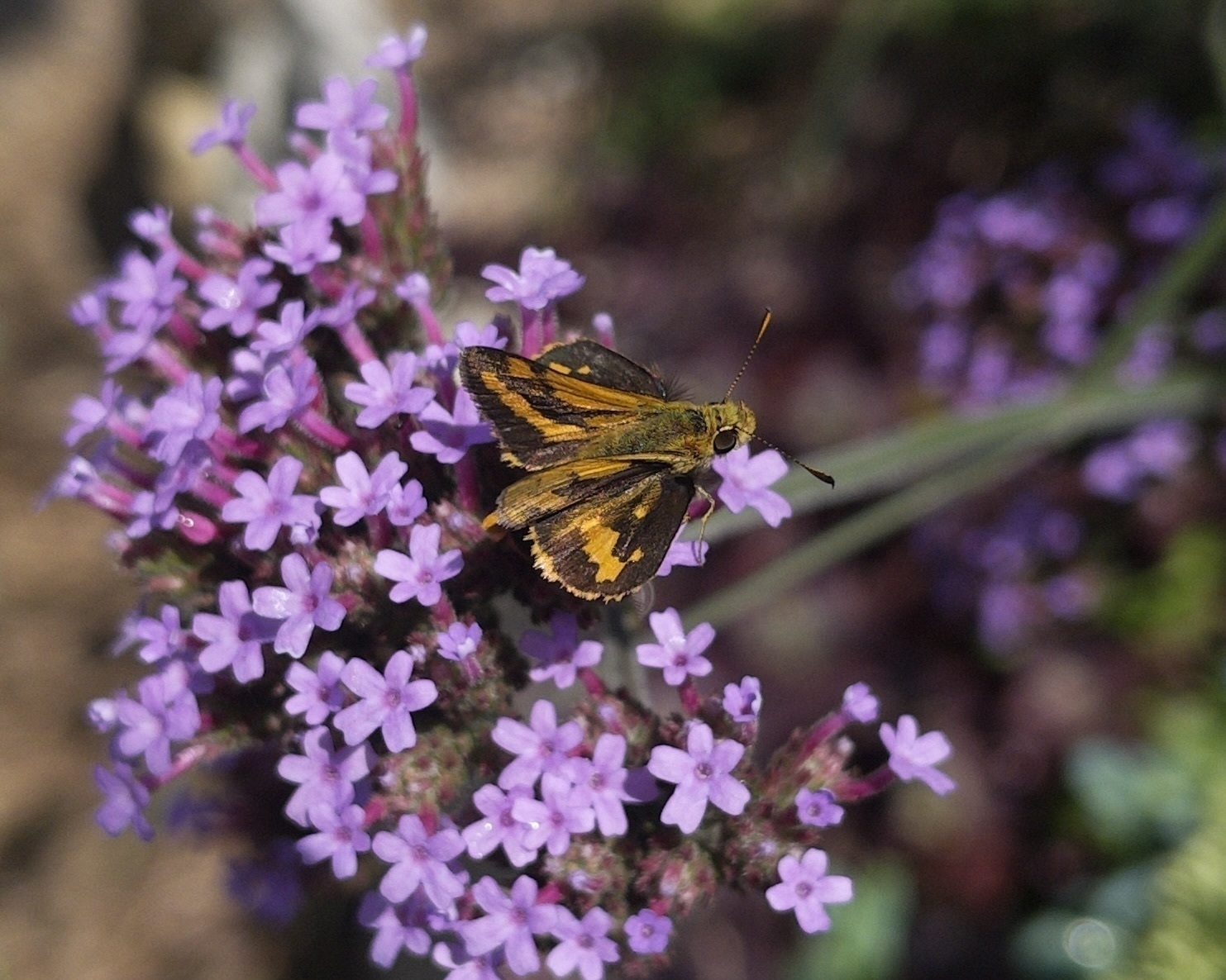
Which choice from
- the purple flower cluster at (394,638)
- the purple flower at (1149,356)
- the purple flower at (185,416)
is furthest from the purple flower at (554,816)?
the purple flower at (1149,356)

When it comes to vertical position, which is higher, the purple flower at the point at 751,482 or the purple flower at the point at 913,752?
the purple flower at the point at 751,482

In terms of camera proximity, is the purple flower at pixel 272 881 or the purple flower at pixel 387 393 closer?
the purple flower at pixel 387 393

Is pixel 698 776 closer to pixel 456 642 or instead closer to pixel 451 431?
pixel 456 642

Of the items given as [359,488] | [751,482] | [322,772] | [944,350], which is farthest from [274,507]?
[944,350]

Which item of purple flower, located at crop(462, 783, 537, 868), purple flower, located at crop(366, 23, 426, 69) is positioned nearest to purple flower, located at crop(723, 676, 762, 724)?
purple flower, located at crop(462, 783, 537, 868)

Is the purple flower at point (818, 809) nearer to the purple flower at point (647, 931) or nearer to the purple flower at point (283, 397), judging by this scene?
the purple flower at point (647, 931)

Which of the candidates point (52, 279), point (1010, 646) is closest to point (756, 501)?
point (1010, 646)

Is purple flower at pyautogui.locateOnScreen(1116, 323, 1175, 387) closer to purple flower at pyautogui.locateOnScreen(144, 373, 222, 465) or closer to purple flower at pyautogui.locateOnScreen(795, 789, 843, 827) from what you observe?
purple flower at pyautogui.locateOnScreen(795, 789, 843, 827)

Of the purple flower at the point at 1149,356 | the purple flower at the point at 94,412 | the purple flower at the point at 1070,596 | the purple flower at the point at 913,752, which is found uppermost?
the purple flower at the point at 94,412
